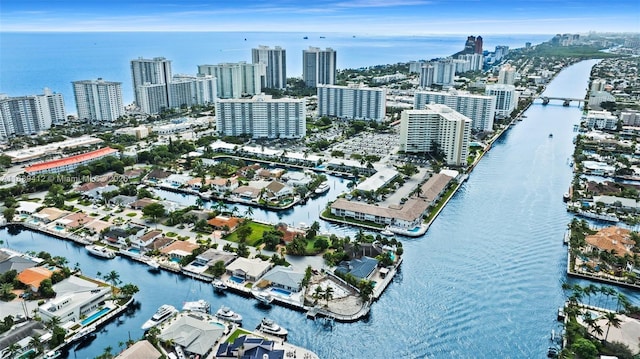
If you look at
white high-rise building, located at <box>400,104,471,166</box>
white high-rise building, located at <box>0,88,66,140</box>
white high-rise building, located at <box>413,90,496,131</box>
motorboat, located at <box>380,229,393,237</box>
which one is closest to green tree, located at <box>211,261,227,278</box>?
motorboat, located at <box>380,229,393,237</box>

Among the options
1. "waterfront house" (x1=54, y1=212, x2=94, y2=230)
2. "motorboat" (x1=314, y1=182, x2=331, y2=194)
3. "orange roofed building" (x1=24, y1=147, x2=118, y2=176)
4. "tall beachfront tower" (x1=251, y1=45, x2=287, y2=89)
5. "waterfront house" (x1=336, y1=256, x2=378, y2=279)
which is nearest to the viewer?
"waterfront house" (x1=336, y1=256, x2=378, y2=279)

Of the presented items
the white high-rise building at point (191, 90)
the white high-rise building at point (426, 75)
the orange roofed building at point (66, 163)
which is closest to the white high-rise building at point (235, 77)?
the white high-rise building at point (191, 90)

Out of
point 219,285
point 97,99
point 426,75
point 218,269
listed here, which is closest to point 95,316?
point 219,285

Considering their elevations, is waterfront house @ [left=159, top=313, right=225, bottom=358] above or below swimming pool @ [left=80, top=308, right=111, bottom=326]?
above

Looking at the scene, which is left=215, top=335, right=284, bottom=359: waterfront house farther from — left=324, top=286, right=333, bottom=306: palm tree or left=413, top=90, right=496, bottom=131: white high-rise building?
left=413, top=90, right=496, bottom=131: white high-rise building

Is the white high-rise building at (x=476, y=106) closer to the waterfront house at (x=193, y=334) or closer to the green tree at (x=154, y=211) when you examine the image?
the green tree at (x=154, y=211)

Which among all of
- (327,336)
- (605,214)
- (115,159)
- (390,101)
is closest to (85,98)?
(115,159)
